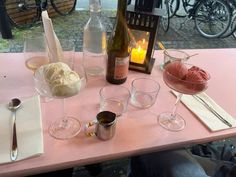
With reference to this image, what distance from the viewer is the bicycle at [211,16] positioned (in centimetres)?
356

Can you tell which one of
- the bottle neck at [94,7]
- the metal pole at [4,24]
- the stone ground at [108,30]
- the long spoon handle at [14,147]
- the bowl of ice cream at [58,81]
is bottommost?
the stone ground at [108,30]

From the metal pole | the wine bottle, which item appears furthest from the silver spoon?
the metal pole

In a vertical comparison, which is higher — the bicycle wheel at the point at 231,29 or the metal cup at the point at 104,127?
the metal cup at the point at 104,127

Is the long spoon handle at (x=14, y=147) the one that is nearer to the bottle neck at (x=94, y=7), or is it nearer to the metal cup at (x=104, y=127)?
the metal cup at (x=104, y=127)

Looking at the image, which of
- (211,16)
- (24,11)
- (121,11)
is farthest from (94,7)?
(211,16)

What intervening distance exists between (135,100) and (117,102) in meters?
0.07

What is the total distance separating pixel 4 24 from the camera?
9.98ft

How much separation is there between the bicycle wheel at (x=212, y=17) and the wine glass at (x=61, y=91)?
11.0ft

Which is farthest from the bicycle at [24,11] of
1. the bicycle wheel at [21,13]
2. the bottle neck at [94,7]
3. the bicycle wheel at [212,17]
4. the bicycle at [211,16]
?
the bottle neck at [94,7]

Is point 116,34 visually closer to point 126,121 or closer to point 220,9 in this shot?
point 126,121

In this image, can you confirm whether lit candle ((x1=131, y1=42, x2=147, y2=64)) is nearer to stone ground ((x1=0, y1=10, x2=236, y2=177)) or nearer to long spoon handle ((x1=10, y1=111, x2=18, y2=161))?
long spoon handle ((x1=10, y1=111, x2=18, y2=161))

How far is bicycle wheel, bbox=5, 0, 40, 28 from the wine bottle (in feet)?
9.38

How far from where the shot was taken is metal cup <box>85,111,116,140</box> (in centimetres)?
70

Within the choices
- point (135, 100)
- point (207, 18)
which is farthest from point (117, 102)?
point (207, 18)
